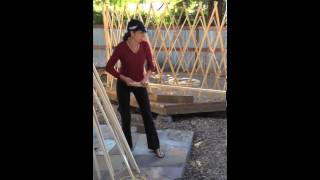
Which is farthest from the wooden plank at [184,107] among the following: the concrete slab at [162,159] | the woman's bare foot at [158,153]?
the woman's bare foot at [158,153]

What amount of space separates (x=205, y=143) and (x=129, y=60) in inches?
54.2

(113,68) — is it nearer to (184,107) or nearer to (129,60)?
(129,60)

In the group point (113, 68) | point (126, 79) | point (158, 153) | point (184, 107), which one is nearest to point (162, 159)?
point (158, 153)

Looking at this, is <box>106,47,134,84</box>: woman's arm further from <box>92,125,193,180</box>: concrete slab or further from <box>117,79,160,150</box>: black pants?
<box>92,125,193,180</box>: concrete slab

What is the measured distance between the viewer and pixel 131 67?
11.0 feet

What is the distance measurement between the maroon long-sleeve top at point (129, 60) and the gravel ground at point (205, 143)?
2.92ft

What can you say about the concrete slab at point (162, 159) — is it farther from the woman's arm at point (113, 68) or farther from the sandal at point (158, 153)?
the woman's arm at point (113, 68)

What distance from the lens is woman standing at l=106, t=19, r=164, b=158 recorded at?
3.30 metres
